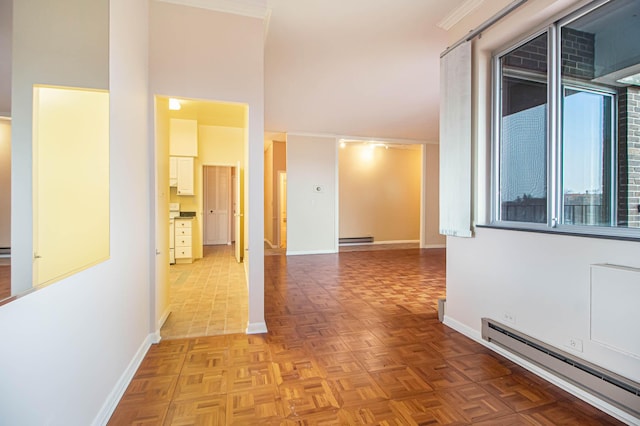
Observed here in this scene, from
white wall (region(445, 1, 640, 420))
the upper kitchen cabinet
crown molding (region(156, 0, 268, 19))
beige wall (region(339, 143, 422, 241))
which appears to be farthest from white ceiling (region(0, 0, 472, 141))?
beige wall (region(339, 143, 422, 241))

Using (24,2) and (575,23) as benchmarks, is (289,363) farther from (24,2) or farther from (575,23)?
(575,23)

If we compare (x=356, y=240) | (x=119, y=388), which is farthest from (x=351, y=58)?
(x=356, y=240)

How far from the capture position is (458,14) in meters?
2.62

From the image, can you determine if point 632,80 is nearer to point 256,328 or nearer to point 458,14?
point 458,14

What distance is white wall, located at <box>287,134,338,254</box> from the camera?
694 centimetres

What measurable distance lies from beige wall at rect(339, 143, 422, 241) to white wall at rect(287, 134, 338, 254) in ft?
4.40

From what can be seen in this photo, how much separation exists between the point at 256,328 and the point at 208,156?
4.88 metres

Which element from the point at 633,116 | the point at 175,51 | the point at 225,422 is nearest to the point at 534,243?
the point at 633,116

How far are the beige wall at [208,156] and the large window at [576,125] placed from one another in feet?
16.5

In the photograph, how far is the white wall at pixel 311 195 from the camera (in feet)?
22.8

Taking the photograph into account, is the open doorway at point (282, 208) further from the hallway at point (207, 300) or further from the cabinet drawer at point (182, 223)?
the cabinet drawer at point (182, 223)

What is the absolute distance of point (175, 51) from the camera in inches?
99.1

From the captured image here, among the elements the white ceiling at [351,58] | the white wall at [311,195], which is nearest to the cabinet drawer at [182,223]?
the white wall at [311,195]

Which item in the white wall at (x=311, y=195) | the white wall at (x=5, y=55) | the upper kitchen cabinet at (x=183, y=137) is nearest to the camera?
the white wall at (x=5, y=55)
